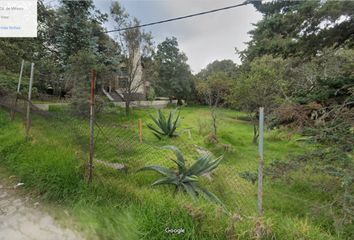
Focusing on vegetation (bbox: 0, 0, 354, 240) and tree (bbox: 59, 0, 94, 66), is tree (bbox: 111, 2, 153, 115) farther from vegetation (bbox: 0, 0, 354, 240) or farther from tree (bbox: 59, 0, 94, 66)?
vegetation (bbox: 0, 0, 354, 240)

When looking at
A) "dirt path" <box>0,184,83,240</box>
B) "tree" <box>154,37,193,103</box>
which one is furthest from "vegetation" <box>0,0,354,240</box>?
"tree" <box>154,37,193,103</box>

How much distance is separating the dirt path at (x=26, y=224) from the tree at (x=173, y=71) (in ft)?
79.1

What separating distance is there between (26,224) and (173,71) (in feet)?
83.8

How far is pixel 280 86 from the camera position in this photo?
1144 cm

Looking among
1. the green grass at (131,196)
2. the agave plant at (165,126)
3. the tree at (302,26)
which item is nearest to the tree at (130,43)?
the agave plant at (165,126)

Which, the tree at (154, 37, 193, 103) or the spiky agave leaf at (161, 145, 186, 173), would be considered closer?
the spiky agave leaf at (161, 145, 186, 173)

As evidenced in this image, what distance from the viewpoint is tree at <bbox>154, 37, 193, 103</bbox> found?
26.6 m

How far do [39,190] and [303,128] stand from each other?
3.42 m

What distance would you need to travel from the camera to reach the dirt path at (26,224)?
A: 196 cm

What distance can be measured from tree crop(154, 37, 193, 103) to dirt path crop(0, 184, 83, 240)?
24.1 meters

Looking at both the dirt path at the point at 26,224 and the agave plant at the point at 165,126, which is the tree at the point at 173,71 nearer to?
the agave plant at the point at 165,126

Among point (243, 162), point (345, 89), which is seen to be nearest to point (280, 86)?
point (243, 162)

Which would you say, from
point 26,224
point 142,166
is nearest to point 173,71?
point 142,166

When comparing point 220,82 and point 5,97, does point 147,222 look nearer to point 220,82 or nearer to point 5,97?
point 5,97
